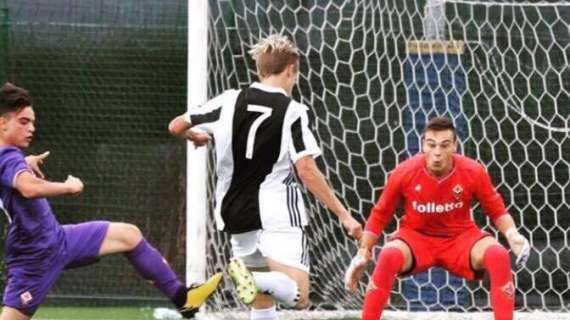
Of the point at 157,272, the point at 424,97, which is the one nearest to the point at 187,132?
the point at 157,272

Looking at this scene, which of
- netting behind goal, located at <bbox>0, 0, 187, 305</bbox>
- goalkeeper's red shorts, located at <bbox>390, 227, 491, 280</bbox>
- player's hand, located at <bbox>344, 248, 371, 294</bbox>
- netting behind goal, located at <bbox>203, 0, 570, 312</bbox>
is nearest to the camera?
player's hand, located at <bbox>344, 248, 371, 294</bbox>

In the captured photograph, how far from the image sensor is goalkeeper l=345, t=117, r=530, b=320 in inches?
235

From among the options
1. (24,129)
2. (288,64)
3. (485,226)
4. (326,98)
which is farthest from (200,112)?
(485,226)

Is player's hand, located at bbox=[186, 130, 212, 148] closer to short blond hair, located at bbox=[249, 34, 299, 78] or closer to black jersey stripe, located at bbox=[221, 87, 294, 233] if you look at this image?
black jersey stripe, located at bbox=[221, 87, 294, 233]

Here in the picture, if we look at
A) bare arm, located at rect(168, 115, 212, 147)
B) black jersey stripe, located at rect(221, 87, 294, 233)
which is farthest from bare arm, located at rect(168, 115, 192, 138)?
black jersey stripe, located at rect(221, 87, 294, 233)

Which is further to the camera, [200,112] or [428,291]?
[428,291]

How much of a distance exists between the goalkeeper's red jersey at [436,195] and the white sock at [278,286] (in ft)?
2.83

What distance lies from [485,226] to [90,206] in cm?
266

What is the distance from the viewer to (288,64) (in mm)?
5492

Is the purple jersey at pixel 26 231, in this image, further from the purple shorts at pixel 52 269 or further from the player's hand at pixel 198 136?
the player's hand at pixel 198 136

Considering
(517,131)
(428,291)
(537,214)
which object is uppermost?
(517,131)

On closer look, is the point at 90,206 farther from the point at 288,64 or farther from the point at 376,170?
the point at 288,64

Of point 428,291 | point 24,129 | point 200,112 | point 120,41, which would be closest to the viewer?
point 24,129

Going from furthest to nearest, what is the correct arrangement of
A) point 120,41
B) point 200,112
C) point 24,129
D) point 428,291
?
point 120,41, point 428,291, point 200,112, point 24,129
